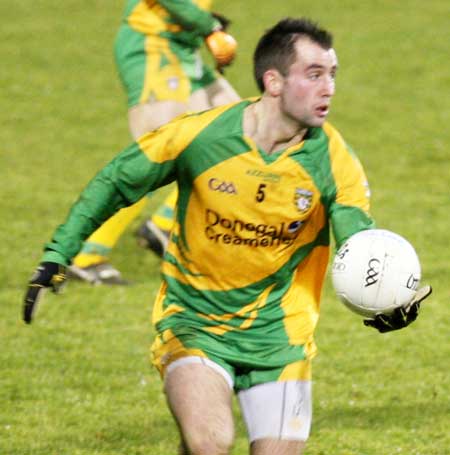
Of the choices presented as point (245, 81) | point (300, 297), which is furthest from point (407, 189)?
point (300, 297)

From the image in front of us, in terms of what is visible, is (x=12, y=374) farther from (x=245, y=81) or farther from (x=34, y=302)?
(x=245, y=81)

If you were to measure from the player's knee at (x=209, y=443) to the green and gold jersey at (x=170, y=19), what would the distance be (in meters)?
4.87

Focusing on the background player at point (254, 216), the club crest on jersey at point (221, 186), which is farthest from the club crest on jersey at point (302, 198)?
the club crest on jersey at point (221, 186)

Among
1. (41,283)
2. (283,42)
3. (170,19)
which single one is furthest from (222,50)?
(41,283)

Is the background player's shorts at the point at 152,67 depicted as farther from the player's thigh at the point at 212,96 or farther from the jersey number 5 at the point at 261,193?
the jersey number 5 at the point at 261,193

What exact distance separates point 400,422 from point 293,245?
2.13 m

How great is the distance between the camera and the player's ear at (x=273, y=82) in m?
5.51

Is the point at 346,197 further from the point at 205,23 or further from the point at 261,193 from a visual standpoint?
the point at 205,23

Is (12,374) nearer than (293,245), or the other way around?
(293,245)

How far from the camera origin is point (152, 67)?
31.7 feet

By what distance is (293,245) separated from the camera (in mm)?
5562

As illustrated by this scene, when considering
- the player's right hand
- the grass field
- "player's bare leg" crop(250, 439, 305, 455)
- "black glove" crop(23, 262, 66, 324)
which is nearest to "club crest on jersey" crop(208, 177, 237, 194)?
"black glove" crop(23, 262, 66, 324)

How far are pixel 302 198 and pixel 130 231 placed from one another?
665 centimetres

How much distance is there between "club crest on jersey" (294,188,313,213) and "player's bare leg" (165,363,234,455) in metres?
0.73
